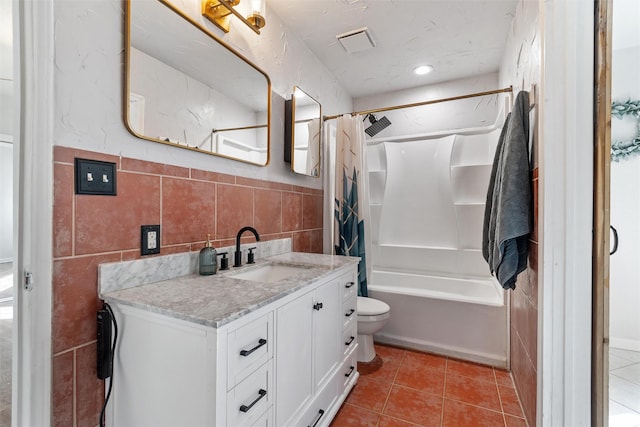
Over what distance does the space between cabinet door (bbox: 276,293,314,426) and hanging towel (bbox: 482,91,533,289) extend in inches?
36.4

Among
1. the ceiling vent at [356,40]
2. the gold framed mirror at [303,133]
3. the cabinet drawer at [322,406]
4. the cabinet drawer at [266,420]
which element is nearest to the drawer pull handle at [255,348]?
the cabinet drawer at [266,420]

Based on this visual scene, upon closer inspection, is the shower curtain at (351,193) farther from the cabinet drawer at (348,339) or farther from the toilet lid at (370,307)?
the cabinet drawer at (348,339)

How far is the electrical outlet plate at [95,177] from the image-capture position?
93 centimetres

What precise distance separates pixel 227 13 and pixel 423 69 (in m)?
1.88

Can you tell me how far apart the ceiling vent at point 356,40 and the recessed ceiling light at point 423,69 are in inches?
24.4

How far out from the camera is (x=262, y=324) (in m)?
0.94

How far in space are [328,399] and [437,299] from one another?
119cm

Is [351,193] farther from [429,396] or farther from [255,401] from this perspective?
[255,401]

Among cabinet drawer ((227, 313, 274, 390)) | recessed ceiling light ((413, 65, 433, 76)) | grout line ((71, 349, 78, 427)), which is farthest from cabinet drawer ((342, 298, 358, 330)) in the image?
recessed ceiling light ((413, 65, 433, 76))

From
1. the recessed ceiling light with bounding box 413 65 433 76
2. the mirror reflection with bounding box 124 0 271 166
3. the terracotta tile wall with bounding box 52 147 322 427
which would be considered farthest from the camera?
the recessed ceiling light with bounding box 413 65 433 76

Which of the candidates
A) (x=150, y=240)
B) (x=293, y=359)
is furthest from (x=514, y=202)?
(x=150, y=240)

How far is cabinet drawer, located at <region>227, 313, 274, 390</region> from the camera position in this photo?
0.81 meters

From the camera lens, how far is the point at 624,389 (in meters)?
1.63

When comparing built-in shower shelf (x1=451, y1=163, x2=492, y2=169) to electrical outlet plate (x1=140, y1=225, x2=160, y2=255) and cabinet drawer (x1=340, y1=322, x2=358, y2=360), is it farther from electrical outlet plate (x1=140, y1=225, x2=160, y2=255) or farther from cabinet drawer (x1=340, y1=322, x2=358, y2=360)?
electrical outlet plate (x1=140, y1=225, x2=160, y2=255)
